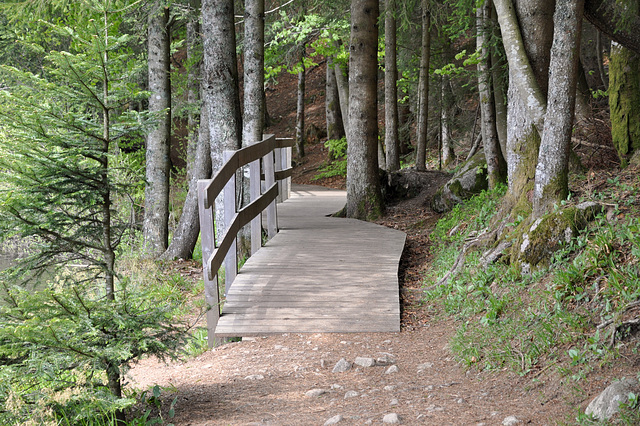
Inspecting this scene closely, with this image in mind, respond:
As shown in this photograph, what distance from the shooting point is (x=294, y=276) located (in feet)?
23.7

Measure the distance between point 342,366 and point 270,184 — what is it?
4.37m

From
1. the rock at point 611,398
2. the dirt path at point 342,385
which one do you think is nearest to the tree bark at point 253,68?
the dirt path at point 342,385

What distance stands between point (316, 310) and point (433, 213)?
571cm

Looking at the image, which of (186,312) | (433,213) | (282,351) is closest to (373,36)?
(433,213)

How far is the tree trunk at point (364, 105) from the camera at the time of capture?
10734 millimetres

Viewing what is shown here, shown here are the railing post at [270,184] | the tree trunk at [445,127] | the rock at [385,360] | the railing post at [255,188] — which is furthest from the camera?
the tree trunk at [445,127]

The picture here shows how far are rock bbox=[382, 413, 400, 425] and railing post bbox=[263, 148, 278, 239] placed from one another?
5.52 meters

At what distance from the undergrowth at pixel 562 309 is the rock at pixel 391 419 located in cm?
113

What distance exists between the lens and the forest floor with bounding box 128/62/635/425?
3823 millimetres

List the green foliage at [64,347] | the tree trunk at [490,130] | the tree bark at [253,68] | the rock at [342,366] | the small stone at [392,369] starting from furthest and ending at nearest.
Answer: the tree trunk at [490,130], the tree bark at [253,68], the rock at [342,366], the small stone at [392,369], the green foliage at [64,347]

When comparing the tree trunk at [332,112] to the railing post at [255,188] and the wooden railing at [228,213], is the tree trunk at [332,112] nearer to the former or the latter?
the wooden railing at [228,213]

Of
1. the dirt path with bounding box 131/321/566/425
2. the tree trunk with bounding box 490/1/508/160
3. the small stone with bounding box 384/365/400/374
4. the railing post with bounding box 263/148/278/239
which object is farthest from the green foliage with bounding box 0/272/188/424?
the tree trunk with bounding box 490/1/508/160

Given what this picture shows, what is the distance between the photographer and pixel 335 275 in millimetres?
7293

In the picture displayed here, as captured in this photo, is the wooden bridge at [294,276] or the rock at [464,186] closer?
the wooden bridge at [294,276]
